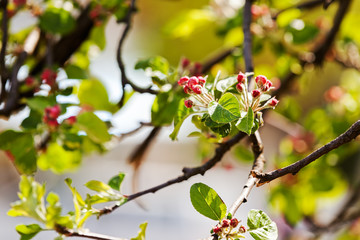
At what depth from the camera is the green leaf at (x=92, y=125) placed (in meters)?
0.94

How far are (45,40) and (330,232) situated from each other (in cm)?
112

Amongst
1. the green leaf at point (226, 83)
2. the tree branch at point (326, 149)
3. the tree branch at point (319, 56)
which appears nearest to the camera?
the tree branch at point (326, 149)

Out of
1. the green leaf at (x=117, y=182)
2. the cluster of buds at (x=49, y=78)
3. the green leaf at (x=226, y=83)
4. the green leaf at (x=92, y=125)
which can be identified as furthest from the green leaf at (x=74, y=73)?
the green leaf at (x=226, y=83)

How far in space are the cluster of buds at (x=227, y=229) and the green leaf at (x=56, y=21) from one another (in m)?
0.67

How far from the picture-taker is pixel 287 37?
54.1 inches

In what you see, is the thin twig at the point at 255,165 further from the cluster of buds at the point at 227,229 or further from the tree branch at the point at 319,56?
the tree branch at the point at 319,56

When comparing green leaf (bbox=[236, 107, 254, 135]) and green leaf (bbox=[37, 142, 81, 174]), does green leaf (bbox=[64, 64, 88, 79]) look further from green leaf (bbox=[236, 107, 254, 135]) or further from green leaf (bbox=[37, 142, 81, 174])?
green leaf (bbox=[236, 107, 254, 135])

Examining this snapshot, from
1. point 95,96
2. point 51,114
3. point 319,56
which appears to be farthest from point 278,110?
point 51,114

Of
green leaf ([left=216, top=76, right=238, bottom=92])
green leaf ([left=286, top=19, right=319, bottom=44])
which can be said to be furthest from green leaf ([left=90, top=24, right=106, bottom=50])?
green leaf ([left=216, top=76, right=238, bottom=92])

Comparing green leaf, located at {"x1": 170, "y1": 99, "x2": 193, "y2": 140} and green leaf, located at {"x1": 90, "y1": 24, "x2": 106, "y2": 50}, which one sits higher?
green leaf, located at {"x1": 90, "y1": 24, "x2": 106, "y2": 50}

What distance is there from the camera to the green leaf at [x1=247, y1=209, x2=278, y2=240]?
→ 608 millimetres

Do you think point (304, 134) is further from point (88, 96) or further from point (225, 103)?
point (225, 103)

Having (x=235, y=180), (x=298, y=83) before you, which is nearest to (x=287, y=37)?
(x=298, y=83)

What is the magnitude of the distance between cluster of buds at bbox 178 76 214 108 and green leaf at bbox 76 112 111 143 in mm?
313
